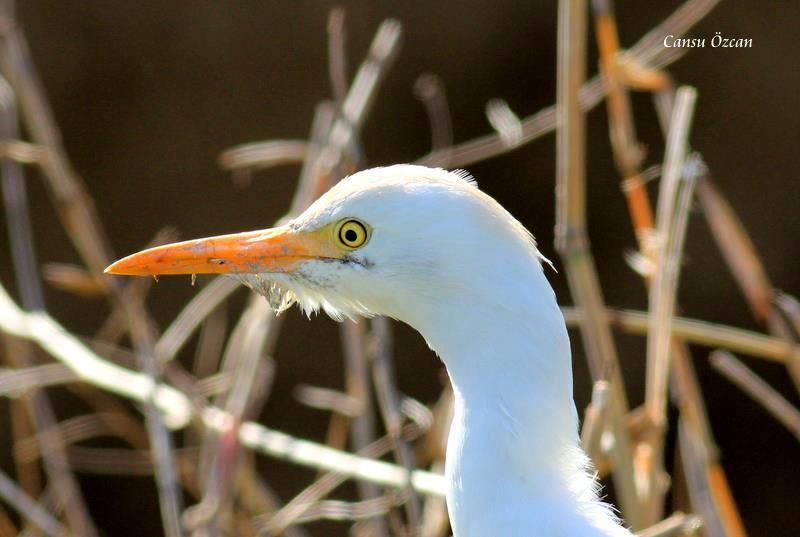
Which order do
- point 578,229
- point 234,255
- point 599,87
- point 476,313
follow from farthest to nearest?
point 599,87 → point 578,229 → point 234,255 → point 476,313

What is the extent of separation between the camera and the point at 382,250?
54.1 inches

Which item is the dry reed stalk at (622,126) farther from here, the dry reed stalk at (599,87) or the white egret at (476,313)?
the white egret at (476,313)

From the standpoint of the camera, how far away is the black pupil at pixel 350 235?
139 cm

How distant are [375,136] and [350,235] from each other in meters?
2.60

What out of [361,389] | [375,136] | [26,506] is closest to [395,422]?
[361,389]

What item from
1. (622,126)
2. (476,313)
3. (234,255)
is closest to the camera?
(476,313)

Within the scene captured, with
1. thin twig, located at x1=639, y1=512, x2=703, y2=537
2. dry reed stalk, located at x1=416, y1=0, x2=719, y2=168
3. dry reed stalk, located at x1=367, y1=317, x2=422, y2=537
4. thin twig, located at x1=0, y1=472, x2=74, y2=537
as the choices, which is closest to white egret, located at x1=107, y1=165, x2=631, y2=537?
thin twig, located at x1=639, y1=512, x2=703, y2=537

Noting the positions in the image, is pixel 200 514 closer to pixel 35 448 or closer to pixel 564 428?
pixel 564 428

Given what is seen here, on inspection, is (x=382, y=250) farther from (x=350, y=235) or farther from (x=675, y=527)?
(x=675, y=527)

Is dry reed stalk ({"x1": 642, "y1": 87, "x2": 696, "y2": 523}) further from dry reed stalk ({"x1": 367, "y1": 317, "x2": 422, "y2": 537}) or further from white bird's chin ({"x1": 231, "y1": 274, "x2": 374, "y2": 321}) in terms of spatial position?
white bird's chin ({"x1": 231, "y1": 274, "x2": 374, "y2": 321})

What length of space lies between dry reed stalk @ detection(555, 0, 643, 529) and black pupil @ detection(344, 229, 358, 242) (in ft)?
1.51

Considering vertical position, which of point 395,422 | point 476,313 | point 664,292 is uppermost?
point 664,292

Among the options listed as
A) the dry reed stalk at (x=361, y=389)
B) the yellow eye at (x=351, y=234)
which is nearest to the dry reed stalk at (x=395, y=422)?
the dry reed stalk at (x=361, y=389)

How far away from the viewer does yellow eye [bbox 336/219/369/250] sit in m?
1.38
